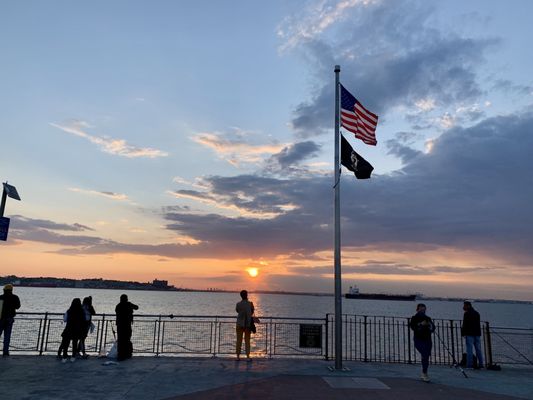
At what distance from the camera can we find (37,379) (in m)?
10.4

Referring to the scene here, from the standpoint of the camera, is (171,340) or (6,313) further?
(171,340)

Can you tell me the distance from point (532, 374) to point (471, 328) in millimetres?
1997

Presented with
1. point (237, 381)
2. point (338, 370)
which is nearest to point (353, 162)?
point (338, 370)

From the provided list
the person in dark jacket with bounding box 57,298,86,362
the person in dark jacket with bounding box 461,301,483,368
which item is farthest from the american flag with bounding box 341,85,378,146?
the person in dark jacket with bounding box 57,298,86,362

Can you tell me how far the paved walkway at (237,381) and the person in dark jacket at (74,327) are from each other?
1.58ft

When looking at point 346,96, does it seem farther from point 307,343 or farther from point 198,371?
point 198,371

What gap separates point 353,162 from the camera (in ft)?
45.5

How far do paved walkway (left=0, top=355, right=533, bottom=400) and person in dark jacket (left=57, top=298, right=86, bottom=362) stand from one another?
1.58ft

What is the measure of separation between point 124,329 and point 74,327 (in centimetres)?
143

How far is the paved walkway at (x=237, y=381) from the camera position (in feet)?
31.0

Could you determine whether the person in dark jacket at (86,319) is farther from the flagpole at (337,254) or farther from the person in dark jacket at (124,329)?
the flagpole at (337,254)

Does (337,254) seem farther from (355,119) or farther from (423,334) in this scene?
(355,119)

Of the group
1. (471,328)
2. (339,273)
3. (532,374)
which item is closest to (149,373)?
(339,273)

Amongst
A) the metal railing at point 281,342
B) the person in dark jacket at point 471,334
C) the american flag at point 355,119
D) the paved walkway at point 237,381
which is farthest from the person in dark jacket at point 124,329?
the person in dark jacket at point 471,334
